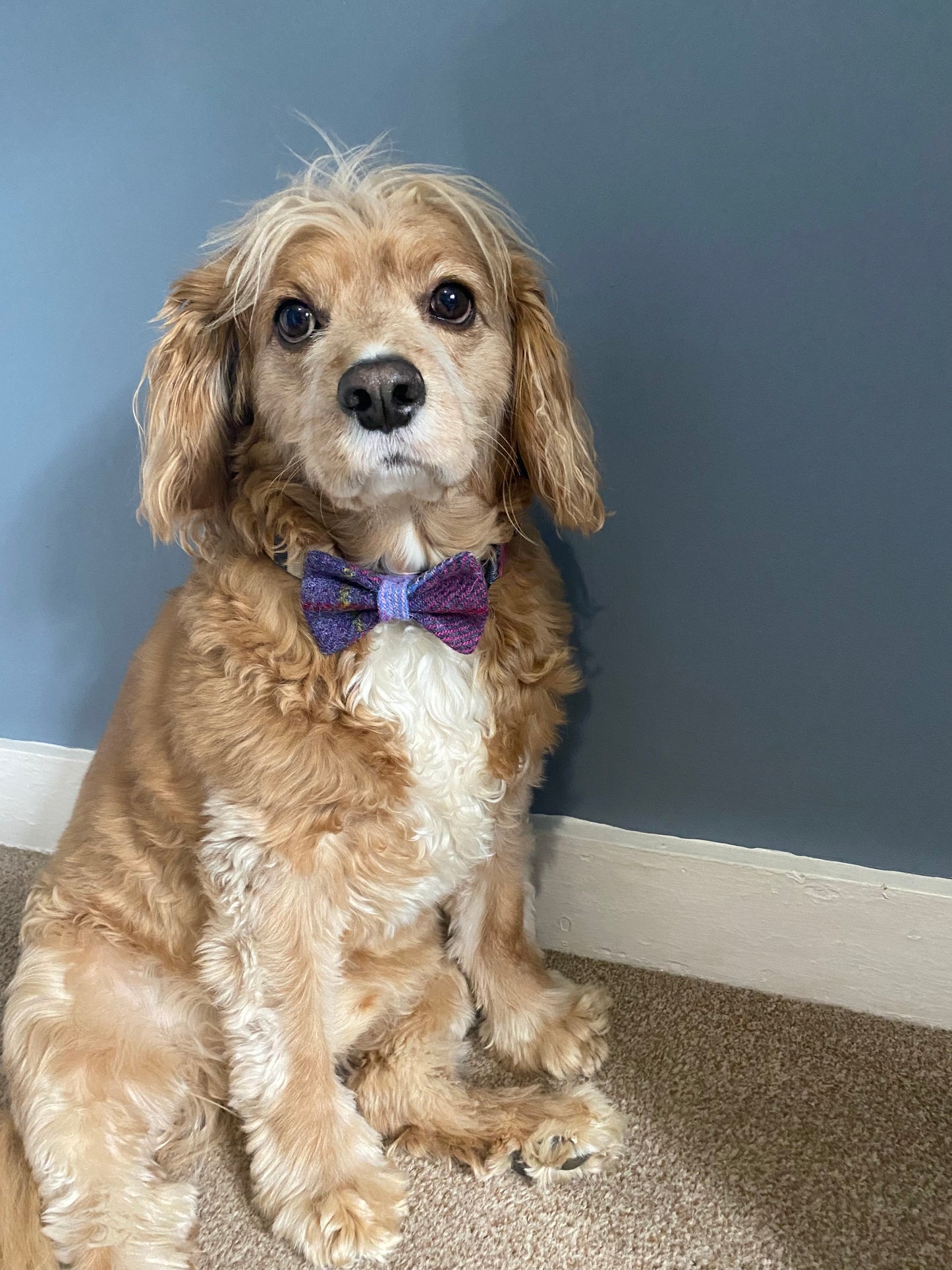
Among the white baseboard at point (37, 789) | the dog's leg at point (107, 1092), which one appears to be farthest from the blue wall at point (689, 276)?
the white baseboard at point (37, 789)

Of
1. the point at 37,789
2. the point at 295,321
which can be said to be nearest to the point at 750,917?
the point at 295,321

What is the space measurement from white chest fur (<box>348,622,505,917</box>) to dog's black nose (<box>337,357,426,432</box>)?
0.94 feet

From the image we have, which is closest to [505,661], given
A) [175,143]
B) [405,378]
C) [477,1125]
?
[405,378]

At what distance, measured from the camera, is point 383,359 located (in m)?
0.95

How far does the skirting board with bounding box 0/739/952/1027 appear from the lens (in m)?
1.33

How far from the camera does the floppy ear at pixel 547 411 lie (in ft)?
3.74

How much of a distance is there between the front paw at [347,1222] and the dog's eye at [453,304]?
116 cm

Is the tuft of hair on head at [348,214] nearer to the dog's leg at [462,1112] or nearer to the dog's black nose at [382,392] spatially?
the dog's black nose at [382,392]

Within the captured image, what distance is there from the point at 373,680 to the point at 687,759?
625 mm

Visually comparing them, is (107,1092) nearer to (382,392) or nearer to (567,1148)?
(567,1148)

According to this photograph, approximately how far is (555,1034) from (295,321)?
1138mm

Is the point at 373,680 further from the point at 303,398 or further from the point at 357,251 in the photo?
the point at 357,251

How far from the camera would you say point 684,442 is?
1304 mm

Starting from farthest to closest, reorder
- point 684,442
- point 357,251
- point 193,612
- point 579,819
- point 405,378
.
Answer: point 579,819 → point 684,442 → point 193,612 → point 357,251 → point 405,378
